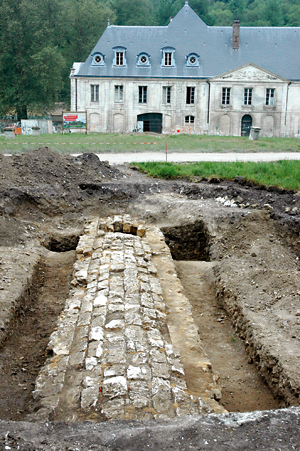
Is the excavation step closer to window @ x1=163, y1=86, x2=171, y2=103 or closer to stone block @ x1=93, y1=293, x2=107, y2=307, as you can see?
stone block @ x1=93, y1=293, x2=107, y2=307

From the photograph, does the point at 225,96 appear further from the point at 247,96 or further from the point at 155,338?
the point at 155,338

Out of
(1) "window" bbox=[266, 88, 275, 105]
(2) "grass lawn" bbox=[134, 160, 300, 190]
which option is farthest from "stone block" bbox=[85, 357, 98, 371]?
(1) "window" bbox=[266, 88, 275, 105]

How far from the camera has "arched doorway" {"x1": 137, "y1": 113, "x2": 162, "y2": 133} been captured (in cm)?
4081

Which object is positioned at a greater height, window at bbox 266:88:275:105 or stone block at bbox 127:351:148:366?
window at bbox 266:88:275:105

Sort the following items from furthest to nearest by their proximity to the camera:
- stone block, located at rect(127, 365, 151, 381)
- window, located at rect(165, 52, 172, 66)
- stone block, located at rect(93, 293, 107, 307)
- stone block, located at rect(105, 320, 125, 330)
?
window, located at rect(165, 52, 172, 66) → stone block, located at rect(93, 293, 107, 307) → stone block, located at rect(105, 320, 125, 330) → stone block, located at rect(127, 365, 151, 381)

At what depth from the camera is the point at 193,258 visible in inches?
457

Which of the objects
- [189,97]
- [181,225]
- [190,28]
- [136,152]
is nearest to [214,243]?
[181,225]

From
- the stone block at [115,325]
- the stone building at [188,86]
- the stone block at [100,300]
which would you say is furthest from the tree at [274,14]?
the stone block at [115,325]

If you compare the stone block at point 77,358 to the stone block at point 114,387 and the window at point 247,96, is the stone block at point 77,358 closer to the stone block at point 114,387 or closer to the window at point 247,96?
the stone block at point 114,387

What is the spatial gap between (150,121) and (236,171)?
87.6 ft

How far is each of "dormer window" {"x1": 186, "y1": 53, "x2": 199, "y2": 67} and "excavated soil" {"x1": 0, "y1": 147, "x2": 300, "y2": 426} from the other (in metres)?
26.3

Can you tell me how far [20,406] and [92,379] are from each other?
0.96 m

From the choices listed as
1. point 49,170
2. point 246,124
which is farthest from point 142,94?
point 49,170

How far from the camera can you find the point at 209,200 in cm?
1316
